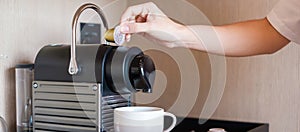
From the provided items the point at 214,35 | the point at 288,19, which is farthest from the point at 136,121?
the point at 288,19

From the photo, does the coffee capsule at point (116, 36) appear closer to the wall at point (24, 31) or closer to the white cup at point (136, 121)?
the white cup at point (136, 121)

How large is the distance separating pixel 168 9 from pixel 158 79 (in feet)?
0.87

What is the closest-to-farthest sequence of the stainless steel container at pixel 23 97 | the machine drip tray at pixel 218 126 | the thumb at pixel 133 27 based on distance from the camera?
the thumb at pixel 133 27 → the stainless steel container at pixel 23 97 → the machine drip tray at pixel 218 126

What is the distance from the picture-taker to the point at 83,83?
87 centimetres

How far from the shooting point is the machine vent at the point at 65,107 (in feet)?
2.87

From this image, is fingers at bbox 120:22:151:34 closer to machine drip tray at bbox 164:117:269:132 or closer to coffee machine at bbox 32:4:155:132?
coffee machine at bbox 32:4:155:132

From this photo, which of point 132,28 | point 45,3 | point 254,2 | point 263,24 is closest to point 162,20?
point 132,28

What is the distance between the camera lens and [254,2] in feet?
4.47

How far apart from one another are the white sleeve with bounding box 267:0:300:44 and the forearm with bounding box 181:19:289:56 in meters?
0.03

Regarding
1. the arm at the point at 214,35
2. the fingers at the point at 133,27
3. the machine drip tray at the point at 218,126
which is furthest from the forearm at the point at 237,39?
the machine drip tray at the point at 218,126

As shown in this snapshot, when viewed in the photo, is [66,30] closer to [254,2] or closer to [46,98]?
[46,98]

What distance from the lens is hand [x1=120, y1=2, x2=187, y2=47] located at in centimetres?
85

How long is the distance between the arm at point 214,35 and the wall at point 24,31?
299mm

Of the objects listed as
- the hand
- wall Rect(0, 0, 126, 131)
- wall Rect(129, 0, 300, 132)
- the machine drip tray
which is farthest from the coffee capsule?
wall Rect(129, 0, 300, 132)
